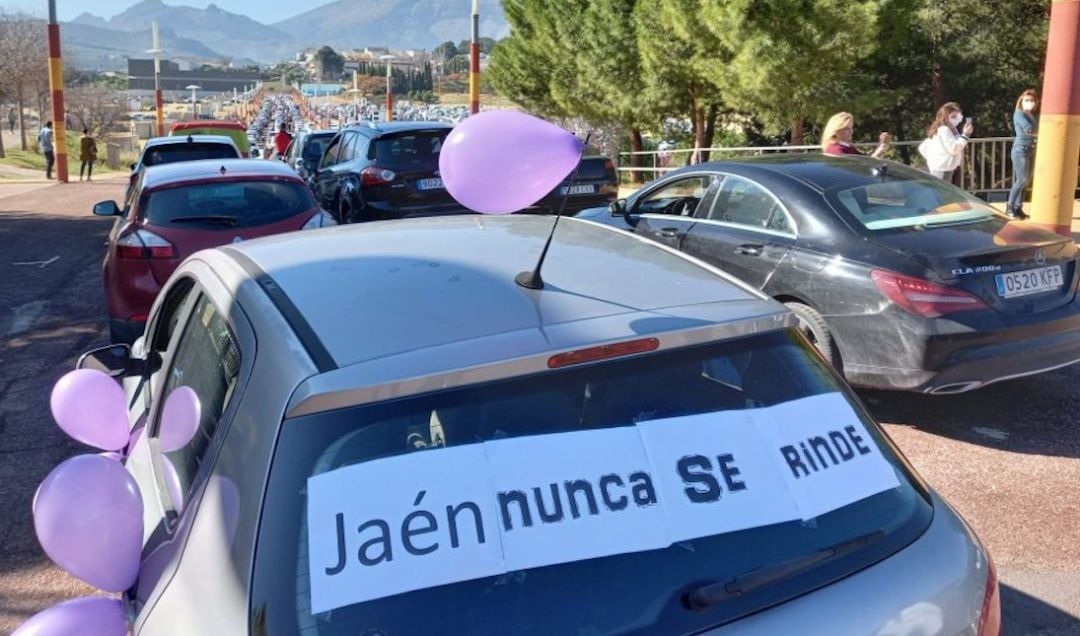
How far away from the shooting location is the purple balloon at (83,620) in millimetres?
2291

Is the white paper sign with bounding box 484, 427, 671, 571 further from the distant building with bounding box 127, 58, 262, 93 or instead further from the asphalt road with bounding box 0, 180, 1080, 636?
the distant building with bounding box 127, 58, 262, 93

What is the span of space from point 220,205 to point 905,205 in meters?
5.00

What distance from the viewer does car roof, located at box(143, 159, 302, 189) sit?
7.86 metres

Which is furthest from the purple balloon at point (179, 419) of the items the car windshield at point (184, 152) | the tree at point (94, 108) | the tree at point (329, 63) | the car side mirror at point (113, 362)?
the tree at point (329, 63)

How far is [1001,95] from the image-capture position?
80.3 feet

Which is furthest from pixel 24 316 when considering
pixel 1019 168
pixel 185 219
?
pixel 1019 168

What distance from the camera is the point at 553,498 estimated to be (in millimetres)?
1875

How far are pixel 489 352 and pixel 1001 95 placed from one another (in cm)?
2570

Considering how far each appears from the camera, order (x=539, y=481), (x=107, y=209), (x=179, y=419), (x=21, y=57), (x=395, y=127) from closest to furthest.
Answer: (x=539, y=481), (x=179, y=419), (x=107, y=209), (x=395, y=127), (x=21, y=57)

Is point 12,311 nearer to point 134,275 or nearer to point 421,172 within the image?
point 134,275

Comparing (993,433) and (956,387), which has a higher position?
(956,387)

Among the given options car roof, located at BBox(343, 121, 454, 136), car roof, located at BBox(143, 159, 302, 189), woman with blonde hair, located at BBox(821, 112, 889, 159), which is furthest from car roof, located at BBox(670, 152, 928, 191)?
car roof, located at BBox(343, 121, 454, 136)

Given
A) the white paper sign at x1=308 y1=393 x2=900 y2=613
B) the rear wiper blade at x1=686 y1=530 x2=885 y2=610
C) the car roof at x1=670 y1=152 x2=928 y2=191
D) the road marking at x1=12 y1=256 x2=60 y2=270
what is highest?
the car roof at x1=670 y1=152 x2=928 y2=191

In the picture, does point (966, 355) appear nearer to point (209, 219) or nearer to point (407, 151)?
point (209, 219)
